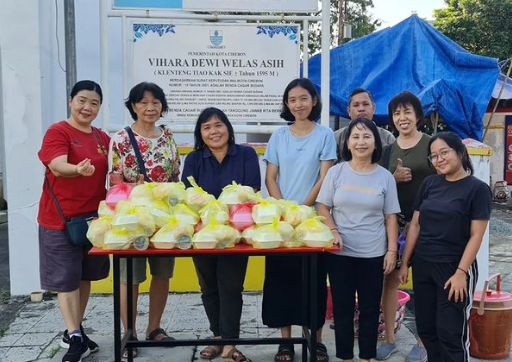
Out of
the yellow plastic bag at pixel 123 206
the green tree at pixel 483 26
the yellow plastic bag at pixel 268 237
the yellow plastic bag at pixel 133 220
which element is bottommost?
the yellow plastic bag at pixel 268 237

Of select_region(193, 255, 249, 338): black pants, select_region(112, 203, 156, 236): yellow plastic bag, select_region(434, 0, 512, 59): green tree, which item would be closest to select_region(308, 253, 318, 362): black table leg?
select_region(193, 255, 249, 338): black pants

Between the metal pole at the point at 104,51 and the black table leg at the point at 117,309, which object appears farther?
the metal pole at the point at 104,51

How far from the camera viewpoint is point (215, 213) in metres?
2.79

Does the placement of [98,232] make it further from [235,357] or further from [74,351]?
[235,357]

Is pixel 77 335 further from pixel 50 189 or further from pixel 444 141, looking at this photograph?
pixel 444 141

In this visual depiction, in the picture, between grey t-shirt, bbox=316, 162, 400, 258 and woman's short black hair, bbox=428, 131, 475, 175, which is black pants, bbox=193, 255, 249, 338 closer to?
grey t-shirt, bbox=316, 162, 400, 258

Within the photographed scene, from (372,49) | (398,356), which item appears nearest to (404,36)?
(372,49)

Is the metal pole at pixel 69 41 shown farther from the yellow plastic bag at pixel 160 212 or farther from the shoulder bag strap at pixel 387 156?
the shoulder bag strap at pixel 387 156

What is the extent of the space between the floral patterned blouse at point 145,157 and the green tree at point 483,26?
16475 mm

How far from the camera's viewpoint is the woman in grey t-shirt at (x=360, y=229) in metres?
3.03

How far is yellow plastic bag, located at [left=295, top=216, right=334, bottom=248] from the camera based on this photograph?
2.74m

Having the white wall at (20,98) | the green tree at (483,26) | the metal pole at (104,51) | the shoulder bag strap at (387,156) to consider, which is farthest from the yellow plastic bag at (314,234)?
the green tree at (483,26)

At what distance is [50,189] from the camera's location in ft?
10.8

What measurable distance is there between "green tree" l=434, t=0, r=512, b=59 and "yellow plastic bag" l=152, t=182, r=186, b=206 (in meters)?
16.9
